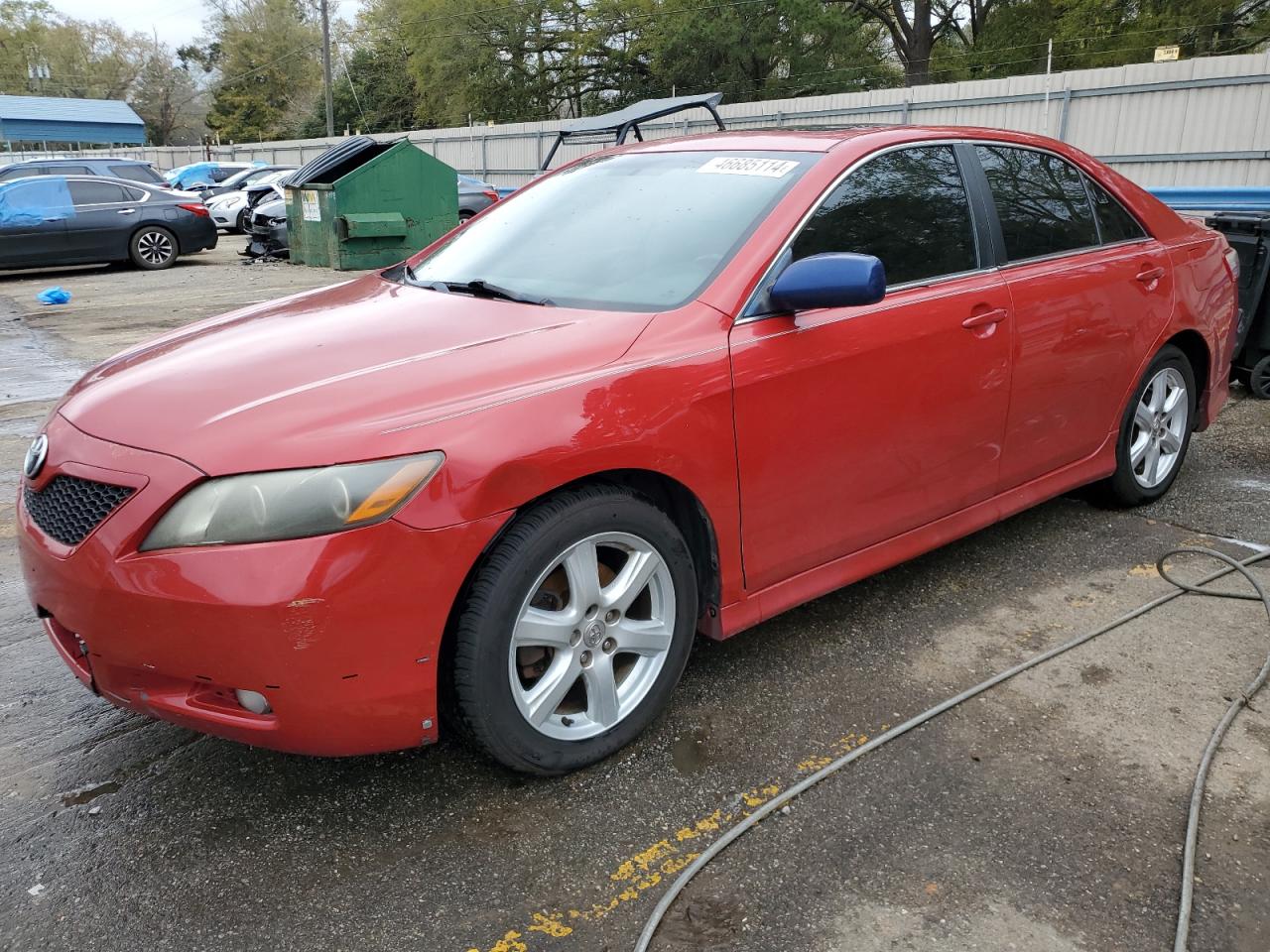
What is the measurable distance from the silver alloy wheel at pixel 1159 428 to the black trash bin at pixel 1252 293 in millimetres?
2001

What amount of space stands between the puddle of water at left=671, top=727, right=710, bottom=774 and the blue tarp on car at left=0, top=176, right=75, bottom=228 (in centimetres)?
1599

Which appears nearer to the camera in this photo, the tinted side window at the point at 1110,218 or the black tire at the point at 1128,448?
the tinted side window at the point at 1110,218

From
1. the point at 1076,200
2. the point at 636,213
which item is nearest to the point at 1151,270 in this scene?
the point at 1076,200

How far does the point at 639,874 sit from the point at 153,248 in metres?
17.1

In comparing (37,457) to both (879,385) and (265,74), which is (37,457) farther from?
(265,74)

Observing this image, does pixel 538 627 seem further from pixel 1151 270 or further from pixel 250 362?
pixel 1151 270

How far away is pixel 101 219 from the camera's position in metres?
16.1

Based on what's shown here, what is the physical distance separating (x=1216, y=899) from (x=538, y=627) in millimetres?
1591

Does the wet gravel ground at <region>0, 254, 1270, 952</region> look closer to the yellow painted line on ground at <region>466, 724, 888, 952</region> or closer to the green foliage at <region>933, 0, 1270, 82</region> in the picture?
the yellow painted line on ground at <region>466, 724, 888, 952</region>

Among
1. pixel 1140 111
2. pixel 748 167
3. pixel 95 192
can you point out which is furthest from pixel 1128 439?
pixel 95 192

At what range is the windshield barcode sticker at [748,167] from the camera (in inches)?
128

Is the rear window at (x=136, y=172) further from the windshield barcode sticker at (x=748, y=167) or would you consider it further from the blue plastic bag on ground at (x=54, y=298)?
the windshield barcode sticker at (x=748, y=167)

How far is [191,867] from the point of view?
2.42 meters

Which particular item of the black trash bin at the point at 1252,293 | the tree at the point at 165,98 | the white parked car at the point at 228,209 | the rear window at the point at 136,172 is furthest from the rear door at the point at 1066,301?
the tree at the point at 165,98
